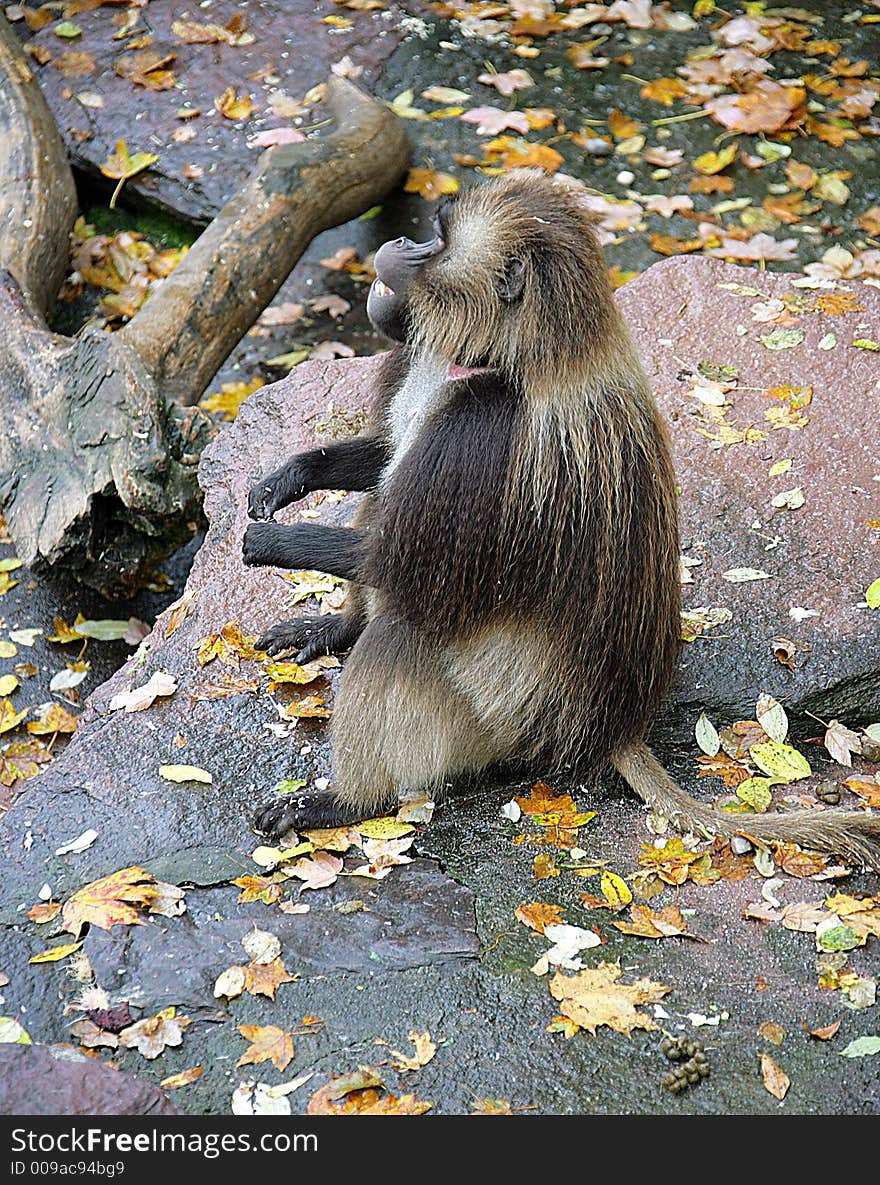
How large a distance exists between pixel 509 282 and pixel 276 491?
1236 millimetres

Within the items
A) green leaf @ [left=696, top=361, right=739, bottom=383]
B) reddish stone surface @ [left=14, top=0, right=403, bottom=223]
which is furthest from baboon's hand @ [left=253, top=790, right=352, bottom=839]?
reddish stone surface @ [left=14, top=0, right=403, bottom=223]

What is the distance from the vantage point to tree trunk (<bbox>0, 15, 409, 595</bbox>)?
20.2ft

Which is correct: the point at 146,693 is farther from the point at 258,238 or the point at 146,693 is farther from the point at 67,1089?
the point at 258,238

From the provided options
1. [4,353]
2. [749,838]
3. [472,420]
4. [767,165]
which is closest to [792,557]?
[749,838]

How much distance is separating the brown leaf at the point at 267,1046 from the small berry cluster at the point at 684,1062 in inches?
38.0

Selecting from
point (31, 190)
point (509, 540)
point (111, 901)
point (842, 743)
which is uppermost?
point (509, 540)

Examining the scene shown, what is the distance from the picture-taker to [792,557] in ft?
17.2

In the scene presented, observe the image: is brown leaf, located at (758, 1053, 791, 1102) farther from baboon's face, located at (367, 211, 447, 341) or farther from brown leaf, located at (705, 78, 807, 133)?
brown leaf, located at (705, 78, 807, 133)

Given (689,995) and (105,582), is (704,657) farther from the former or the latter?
(105,582)

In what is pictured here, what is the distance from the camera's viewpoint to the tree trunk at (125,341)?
243 inches

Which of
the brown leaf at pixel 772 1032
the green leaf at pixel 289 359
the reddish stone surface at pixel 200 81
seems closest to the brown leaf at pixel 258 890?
the brown leaf at pixel 772 1032

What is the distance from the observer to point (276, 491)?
4.64 m

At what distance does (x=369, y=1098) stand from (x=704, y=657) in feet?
7.37

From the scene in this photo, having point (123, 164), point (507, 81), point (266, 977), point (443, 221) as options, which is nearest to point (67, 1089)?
point (266, 977)
